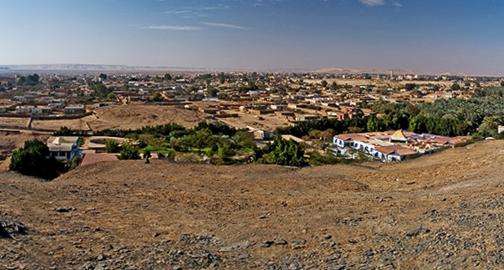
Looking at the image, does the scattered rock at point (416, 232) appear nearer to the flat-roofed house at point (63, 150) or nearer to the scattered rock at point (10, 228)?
the scattered rock at point (10, 228)

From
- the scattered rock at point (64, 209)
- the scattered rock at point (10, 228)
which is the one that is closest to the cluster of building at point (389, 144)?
the scattered rock at point (64, 209)

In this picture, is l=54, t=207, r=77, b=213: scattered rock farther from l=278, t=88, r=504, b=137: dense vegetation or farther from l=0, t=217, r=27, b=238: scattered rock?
l=278, t=88, r=504, b=137: dense vegetation

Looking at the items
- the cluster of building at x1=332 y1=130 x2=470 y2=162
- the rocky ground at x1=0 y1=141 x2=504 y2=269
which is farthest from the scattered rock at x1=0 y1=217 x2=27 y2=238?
the cluster of building at x1=332 y1=130 x2=470 y2=162

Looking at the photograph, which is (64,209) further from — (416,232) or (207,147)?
(207,147)

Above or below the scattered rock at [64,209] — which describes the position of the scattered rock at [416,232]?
above

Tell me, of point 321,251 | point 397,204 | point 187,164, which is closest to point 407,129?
point 187,164

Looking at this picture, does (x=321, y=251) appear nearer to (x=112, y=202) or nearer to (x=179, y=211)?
(x=179, y=211)
